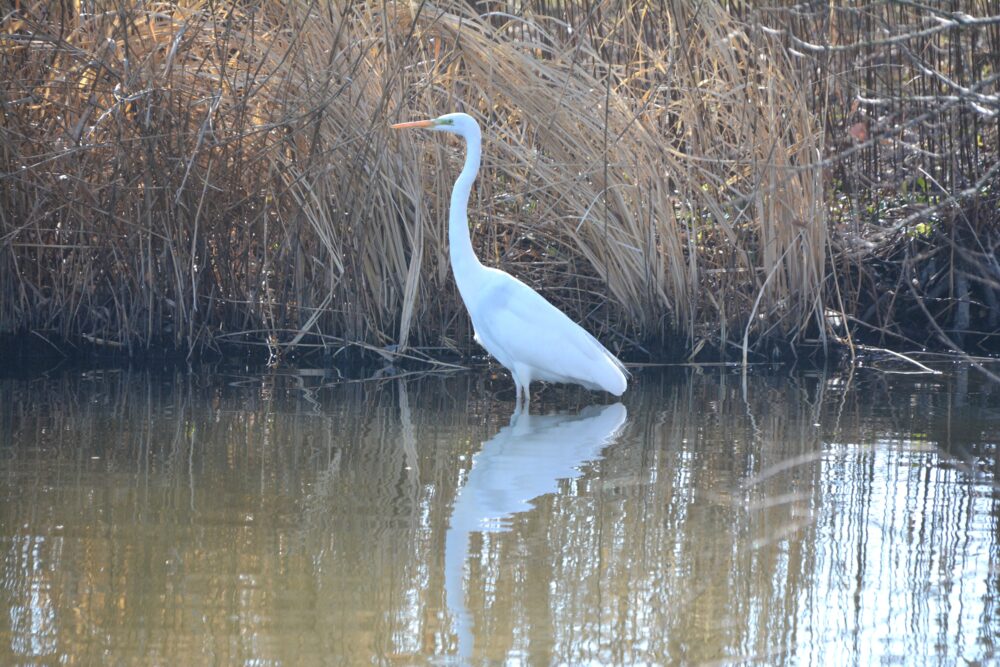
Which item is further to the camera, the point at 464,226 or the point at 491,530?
the point at 464,226

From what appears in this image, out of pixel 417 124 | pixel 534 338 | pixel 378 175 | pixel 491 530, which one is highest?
pixel 417 124

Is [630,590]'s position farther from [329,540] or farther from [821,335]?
[821,335]

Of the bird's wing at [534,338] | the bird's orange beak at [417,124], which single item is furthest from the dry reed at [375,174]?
the bird's wing at [534,338]

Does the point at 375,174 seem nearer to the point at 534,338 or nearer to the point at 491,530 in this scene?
the point at 534,338

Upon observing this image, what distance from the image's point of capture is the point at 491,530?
3.48 metres

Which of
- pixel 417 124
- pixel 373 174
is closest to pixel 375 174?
pixel 373 174

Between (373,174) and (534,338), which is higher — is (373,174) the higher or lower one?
the higher one

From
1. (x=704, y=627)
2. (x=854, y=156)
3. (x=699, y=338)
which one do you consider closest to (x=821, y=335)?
(x=699, y=338)

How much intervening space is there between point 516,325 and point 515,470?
1.43 m

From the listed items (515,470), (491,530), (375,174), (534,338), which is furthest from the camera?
(375,174)

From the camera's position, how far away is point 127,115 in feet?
20.0

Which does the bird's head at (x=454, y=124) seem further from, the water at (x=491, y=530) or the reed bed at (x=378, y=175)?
the water at (x=491, y=530)

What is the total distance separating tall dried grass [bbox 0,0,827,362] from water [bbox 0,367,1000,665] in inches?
36.8

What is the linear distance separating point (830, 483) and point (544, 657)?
182 cm
